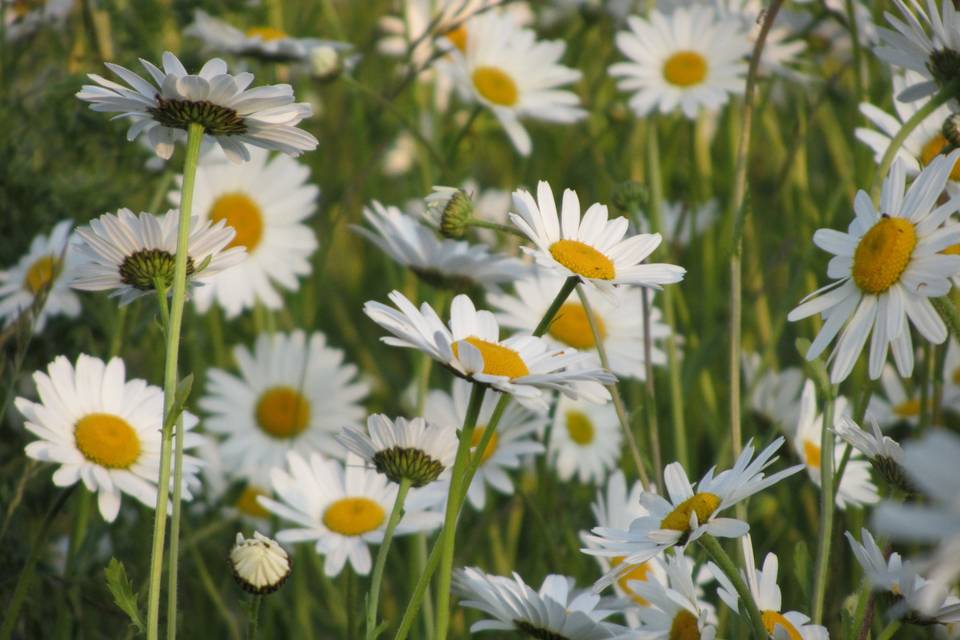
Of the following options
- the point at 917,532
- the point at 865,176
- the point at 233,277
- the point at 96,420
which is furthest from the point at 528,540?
Answer: the point at 917,532

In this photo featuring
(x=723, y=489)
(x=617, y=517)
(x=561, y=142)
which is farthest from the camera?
(x=561, y=142)

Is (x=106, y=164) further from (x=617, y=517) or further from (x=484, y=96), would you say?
(x=617, y=517)

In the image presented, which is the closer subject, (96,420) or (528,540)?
(96,420)

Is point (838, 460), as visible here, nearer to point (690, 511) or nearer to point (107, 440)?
point (690, 511)

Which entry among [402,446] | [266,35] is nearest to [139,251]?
[402,446]

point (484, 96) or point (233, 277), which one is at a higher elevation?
point (484, 96)

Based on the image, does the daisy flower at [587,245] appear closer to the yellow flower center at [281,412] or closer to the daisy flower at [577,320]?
the daisy flower at [577,320]
